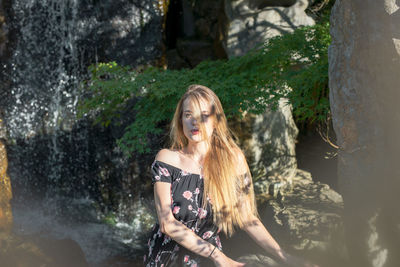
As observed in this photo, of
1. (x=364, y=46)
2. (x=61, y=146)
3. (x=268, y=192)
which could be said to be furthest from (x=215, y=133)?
(x=61, y=146)

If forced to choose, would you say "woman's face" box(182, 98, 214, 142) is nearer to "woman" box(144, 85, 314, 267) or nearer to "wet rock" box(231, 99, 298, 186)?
"woman" box(144, 85, 314, 267)

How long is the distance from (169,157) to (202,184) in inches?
11.4

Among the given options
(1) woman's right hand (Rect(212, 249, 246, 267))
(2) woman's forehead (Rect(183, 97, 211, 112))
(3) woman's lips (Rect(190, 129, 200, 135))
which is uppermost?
(2) woman's forehead (Rect(183, 97, 211, 112))

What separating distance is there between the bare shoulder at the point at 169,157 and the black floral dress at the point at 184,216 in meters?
0.03

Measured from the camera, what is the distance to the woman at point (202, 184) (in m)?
2.42

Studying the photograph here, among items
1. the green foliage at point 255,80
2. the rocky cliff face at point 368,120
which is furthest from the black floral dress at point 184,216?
the green foliage at point 255,80

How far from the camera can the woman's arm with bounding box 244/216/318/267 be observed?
2330mm

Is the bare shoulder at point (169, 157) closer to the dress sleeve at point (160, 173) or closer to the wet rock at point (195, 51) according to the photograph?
the dress sleeve at point (160, 173)

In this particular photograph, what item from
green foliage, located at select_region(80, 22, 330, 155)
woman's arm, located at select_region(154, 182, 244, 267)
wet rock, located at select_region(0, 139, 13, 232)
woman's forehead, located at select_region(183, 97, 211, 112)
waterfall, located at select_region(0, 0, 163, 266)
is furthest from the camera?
waterfall, located at select_region(0, 0, 163, 266)

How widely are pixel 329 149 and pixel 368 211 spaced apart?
16.7ft

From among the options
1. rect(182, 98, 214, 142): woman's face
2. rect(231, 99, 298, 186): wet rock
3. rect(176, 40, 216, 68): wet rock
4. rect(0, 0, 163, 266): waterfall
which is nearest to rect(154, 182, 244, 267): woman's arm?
rect(182, 98, 214, 142): woman's face

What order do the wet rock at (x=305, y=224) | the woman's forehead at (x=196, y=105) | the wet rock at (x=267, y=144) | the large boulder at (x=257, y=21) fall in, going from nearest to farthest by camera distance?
A: 1. the woman's forehead at (x=196, y=105)
2. the wet rock at (x=305, y=224)
3. the wet rock at (x=267, y=144)
4. the large boulder at (x=257, y=21)

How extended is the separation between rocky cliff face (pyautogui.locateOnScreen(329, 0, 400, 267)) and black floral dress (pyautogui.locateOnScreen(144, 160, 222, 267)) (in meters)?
1.10

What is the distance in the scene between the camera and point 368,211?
105 inches
